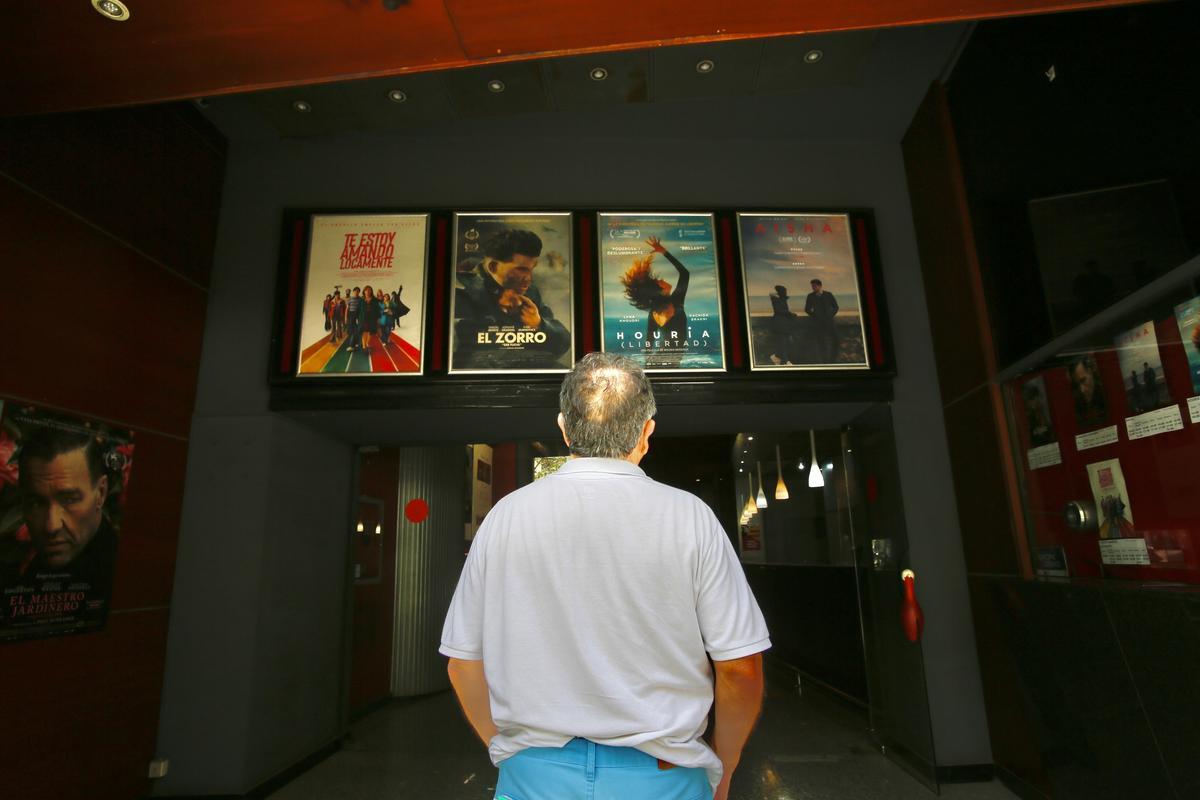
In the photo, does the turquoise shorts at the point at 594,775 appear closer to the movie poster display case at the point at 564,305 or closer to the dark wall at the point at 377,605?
the movie poster display case at the point at 564,305

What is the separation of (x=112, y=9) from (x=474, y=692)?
2.60 m

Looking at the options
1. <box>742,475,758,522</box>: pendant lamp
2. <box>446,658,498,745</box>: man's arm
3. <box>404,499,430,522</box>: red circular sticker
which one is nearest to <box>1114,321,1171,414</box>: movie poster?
<box>446,658,498,745</box>: man's arm

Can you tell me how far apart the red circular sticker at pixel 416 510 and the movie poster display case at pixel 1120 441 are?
419cm

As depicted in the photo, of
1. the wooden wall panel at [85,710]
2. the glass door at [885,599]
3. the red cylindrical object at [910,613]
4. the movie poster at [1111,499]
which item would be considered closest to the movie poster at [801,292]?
the glass door at [885,599]

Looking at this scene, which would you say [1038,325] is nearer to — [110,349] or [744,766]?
[744,766]

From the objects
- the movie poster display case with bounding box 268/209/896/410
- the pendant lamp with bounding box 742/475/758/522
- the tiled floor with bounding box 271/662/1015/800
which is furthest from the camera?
the pendant lamp with bounding box 742/475/758/522

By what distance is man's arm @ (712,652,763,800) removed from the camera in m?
1.12

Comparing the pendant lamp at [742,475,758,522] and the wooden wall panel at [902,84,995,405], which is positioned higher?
the wooden wall panel at [902,84,995,405]

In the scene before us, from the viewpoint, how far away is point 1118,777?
222 centimetres

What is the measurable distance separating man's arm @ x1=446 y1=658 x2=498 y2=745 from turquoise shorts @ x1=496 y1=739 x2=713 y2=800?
0.53 feet

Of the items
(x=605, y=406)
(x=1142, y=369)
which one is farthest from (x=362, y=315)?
(x=1142, y=369)

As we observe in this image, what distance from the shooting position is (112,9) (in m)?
2.16

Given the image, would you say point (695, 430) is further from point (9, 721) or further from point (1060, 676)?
point (9, 721)

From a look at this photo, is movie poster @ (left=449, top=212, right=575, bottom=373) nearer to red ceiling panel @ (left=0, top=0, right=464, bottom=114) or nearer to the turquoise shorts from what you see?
red ceiling panel @ (left=0, top=0, right=464, bottom=114)
